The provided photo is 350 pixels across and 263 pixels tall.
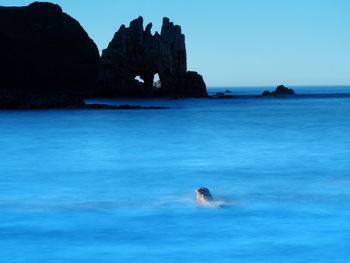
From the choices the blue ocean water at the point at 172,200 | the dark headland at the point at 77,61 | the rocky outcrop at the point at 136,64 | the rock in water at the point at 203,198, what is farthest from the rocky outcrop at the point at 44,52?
the rock in water at the point at 203,198

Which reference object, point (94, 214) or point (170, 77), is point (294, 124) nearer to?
point (94, 214)

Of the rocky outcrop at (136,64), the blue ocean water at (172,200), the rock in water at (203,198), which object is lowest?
the blue ocean water at (172,200)

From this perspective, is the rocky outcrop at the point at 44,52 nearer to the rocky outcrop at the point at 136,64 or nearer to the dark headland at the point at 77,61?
the dark headland at the point at 77,61

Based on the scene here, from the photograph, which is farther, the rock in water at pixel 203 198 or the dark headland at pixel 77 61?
the dark headland at pixel 77 61

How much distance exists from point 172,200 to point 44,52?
12317cm

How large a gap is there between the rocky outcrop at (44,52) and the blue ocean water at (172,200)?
93.9 metres

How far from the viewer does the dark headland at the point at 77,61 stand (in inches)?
2955

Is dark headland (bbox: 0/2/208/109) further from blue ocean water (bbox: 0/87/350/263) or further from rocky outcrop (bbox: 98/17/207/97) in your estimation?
blue ocean water (bbox: 0/87/350/263)

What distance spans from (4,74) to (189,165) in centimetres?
10680

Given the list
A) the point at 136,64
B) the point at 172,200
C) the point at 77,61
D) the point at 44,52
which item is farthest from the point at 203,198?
the point at 77,61

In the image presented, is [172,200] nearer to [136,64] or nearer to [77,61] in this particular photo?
[136,64]

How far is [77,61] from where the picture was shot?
13262 centimetres

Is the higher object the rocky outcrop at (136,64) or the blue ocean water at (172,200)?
the rocky outcrop at (136,64)

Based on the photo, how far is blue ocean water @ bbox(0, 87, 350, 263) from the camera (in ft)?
26.5
